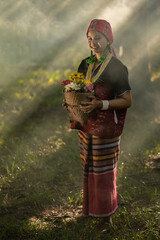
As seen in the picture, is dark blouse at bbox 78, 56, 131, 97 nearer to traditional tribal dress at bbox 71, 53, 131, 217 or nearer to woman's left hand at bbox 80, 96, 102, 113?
traditional tribal dress at bbox 71, 53, 131, 217

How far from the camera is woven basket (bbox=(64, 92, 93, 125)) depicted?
2246mm

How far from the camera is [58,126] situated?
555 cm

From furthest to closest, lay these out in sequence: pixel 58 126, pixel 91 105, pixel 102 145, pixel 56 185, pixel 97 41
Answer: pixel 58 126 < pixel 56 185 < pixel 102 145 < pixel 97 41 < pixel 91 105

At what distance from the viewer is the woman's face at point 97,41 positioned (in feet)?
7.75

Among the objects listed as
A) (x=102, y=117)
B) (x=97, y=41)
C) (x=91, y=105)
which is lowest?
(x=102, y=117)

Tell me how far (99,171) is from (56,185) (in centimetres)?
136

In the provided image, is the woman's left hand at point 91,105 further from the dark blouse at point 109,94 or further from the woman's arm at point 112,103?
the dark blouse at point 109,94

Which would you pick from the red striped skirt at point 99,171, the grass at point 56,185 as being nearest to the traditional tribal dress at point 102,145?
the red striped skirt at point 99,171

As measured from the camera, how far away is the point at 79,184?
151 inches

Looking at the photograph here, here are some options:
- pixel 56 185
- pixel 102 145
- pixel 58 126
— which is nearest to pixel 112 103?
pixel 102 145

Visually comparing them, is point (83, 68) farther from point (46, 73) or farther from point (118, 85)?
point (46, 73)

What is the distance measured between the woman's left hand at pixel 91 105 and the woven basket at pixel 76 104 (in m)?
0.03

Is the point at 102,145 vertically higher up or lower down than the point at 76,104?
lower down

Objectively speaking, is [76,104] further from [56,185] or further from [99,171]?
[56,185]
